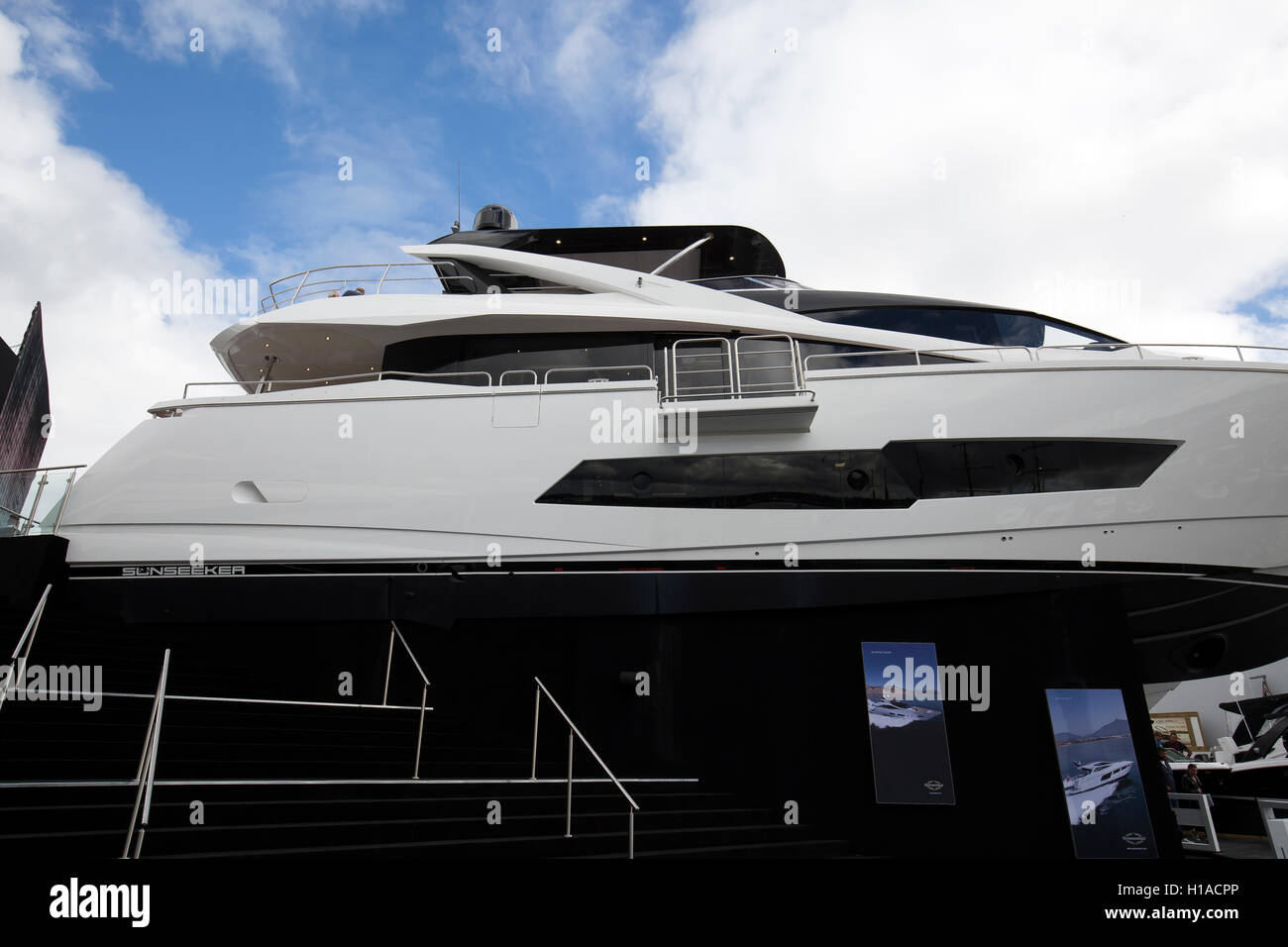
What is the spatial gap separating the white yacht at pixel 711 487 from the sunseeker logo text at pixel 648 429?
0.08 feet

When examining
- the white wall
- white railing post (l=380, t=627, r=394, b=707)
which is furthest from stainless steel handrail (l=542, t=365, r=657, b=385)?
the white wall

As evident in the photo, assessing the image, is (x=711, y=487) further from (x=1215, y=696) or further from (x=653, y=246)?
(x=1215, y=696)

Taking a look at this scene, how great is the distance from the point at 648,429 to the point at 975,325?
481 cm

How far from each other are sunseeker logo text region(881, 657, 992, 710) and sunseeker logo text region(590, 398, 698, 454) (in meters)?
3.15

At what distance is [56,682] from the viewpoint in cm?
621

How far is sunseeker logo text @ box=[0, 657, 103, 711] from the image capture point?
5551 millimetres

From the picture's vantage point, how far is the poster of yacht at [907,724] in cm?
742

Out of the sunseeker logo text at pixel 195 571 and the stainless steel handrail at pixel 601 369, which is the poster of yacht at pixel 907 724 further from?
the sunseeker logo text at pixel 195 571

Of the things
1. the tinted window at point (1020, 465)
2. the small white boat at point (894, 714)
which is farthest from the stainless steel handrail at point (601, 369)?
the small white boat at point (894, 714)

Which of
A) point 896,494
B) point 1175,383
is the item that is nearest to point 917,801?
point 896,494
